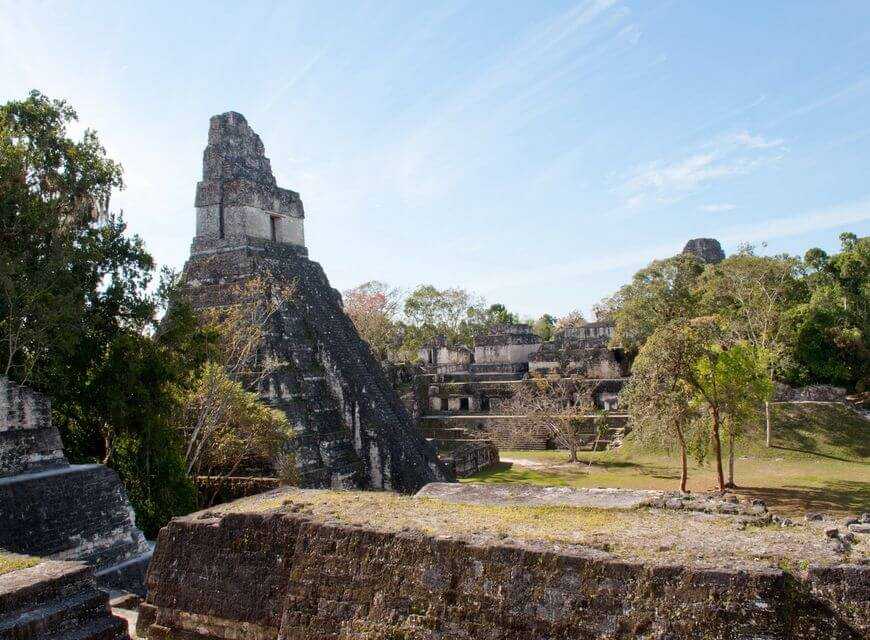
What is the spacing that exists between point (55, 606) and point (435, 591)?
2.55 meters

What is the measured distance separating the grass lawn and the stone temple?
4053 millimetres

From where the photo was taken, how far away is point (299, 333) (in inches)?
465

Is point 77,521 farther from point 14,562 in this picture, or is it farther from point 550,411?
point 550,411

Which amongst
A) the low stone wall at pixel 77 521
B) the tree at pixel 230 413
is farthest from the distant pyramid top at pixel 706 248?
the low stone wall at pixel 77 521

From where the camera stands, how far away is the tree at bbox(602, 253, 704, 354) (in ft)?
81.8

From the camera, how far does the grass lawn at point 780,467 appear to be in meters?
12.5

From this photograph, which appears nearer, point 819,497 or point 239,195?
point 819,497

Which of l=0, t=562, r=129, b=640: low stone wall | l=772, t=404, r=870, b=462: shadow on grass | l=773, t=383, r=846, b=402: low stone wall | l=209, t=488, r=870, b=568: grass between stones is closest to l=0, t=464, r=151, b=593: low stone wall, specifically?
l=0, t=562, r=129, b=640: low stone wall

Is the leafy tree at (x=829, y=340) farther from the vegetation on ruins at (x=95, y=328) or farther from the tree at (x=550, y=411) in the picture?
the vegetation on ruins at (x=95, y=328)

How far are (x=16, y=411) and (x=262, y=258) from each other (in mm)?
6280

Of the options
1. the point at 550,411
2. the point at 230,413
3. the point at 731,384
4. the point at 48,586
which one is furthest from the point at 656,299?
the point at 48,586

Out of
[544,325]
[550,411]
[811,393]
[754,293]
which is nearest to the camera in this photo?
[550,411]

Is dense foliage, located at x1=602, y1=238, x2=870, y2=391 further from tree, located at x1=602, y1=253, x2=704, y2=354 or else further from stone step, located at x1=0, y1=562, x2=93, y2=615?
stone step, located at x1=0, y1=562, x2=93, y2=615

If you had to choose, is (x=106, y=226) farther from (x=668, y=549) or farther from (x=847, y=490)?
(x=847, y=490)
